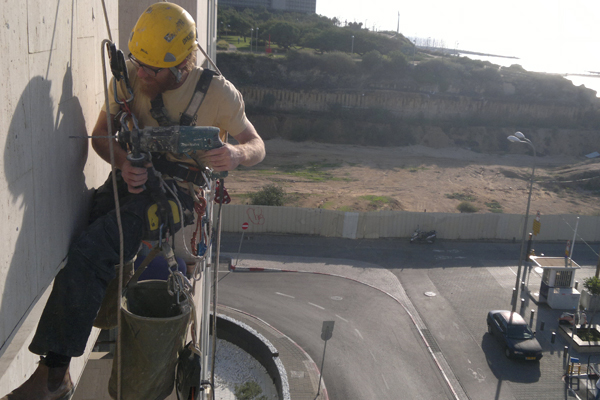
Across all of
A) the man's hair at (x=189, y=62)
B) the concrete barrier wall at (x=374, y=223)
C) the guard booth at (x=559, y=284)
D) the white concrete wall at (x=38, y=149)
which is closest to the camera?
the white concrete wall at (x=38, y=149)

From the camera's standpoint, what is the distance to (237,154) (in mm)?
3895

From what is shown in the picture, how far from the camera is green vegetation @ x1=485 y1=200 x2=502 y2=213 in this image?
34062 mm

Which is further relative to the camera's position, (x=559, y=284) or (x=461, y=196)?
(x=461, y=196)

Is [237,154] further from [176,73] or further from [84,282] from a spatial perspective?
[84,282]

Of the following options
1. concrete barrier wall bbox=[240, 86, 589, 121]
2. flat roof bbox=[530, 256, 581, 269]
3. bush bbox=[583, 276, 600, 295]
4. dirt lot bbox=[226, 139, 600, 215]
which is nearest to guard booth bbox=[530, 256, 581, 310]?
flat roof bbox=[530, 256, 581, 269]

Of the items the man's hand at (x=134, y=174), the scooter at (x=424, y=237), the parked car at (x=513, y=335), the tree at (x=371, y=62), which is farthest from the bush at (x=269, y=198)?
the tree at (x=371, y=62)

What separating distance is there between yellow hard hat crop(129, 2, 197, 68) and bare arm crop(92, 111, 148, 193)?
1.91 ft

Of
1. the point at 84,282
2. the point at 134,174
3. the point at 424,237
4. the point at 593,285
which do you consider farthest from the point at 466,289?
the point at 84,282

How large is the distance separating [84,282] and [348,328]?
588 inches

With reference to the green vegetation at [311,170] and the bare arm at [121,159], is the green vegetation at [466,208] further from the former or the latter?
the bare arm at [121,159]

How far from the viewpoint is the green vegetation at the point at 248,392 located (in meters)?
13.7

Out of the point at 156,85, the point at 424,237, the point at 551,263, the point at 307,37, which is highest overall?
the point at 307,37

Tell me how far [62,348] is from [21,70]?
1675 mm

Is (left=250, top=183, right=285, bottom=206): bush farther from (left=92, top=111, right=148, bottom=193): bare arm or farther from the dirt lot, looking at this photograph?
(left=92, top=111, right=148, bottom=193): bare arm
